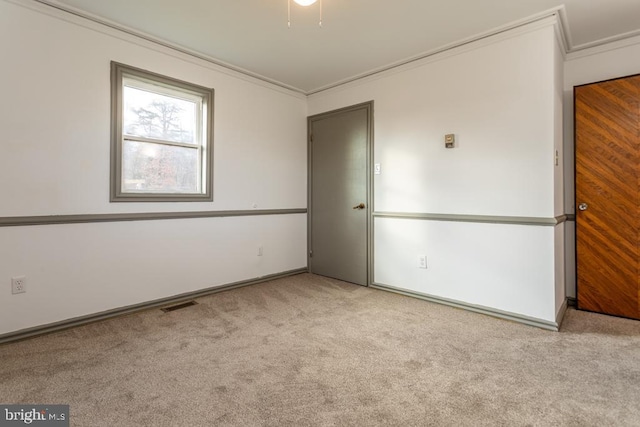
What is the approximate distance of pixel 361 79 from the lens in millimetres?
3797

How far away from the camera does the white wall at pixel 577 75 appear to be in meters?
2.89

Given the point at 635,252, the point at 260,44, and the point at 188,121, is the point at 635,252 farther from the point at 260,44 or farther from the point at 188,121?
the point at 188,121

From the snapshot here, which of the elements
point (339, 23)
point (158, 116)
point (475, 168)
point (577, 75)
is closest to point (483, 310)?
point (475, 168)

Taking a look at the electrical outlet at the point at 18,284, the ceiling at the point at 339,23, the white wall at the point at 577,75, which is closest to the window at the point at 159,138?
the ceiling at the point at 339,23

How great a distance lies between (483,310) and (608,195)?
58.3 inches

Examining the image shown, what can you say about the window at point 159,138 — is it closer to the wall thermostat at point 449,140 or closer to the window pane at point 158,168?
the window pane at point 158,168

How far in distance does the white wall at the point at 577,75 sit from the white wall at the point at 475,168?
33 centimetres

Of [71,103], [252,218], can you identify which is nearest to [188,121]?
[71,103]

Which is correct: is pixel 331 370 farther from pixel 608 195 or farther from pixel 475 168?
pixel 608 195

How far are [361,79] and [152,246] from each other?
2892 millimetres

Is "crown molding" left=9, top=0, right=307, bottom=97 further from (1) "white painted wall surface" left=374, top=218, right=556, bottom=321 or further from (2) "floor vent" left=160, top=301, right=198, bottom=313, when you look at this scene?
(2) "floor vent" left=160, top=301, right=198, bottom=313

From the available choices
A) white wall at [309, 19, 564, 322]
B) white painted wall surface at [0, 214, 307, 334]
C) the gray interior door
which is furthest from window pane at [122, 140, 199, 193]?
white wall at [309, 19, 564, 322]

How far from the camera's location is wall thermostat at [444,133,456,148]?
3.04 meters

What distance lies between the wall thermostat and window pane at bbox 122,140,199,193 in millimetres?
2516
